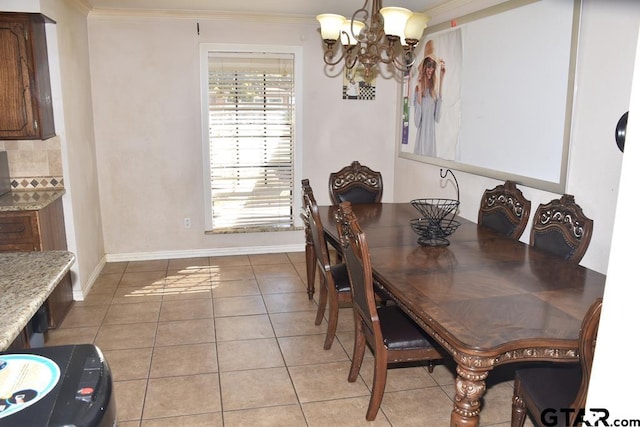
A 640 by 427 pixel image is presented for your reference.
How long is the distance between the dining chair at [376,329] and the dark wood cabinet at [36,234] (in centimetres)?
217

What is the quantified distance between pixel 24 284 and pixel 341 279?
195cm

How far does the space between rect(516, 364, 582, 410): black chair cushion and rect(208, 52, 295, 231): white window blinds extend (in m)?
3.65

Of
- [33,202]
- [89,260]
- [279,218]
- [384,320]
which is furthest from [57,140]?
[384,320]

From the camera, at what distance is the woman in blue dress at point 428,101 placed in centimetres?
440

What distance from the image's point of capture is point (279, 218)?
541 cm

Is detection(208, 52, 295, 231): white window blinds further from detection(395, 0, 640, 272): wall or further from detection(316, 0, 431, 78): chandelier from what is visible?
detection(395, 0, 640, 272): wall

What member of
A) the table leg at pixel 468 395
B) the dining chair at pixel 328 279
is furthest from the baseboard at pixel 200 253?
the table leg at pixel 468 395

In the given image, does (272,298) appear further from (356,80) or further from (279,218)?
(356,80)

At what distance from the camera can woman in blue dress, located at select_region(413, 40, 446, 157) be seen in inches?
173

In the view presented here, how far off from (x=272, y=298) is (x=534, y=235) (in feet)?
7.00

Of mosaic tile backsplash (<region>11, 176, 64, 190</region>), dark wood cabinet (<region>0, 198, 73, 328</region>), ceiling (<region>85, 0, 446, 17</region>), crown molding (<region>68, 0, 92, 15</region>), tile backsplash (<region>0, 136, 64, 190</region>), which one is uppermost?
ceiling (<region>85, 0, 446, 17</region>)

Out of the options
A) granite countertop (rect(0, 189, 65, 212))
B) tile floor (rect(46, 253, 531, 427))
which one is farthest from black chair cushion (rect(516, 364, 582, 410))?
granite countertop (rect(0, 189, 65, 212))

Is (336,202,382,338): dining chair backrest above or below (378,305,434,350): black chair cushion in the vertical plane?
above

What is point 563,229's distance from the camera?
263cm
